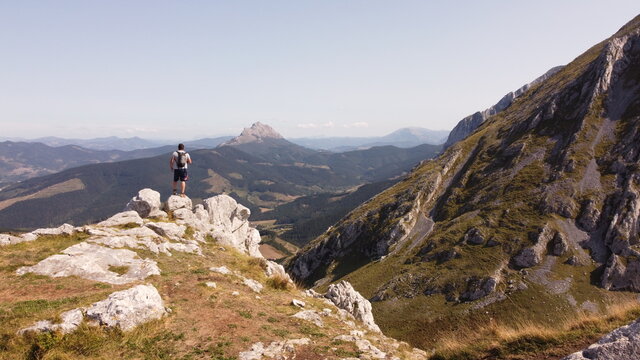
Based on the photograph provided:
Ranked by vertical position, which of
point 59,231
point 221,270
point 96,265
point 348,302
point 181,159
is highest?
point 181,159

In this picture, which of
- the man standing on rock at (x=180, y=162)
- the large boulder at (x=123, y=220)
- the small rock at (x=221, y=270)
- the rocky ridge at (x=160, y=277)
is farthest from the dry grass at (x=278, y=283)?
the large boulder at (x=123, y=220)

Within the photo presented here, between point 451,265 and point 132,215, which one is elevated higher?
point 132,215

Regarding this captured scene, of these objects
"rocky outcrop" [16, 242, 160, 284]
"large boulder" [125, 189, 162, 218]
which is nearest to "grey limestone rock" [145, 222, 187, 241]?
"large boulder" [125, 189, 162, 218]

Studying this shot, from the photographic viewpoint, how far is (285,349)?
15.9 meters

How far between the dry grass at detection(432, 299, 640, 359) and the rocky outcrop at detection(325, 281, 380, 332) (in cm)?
2513

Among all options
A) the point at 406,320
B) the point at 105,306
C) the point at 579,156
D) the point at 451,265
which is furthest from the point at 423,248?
the point at 105,306

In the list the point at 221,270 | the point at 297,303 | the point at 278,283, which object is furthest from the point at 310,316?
the point at 221,270

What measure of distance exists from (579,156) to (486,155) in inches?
2062

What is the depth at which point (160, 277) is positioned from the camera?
23516 mm

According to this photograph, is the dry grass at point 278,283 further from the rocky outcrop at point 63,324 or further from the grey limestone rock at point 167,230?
the rocky outcrop at point 63,324

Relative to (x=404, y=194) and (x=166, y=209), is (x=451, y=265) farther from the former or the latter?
(x=166, y=209)

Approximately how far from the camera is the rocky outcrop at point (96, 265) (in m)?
22.3

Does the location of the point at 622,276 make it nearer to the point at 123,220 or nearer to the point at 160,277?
the point at 160,277

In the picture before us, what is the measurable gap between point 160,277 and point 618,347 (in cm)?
2562
